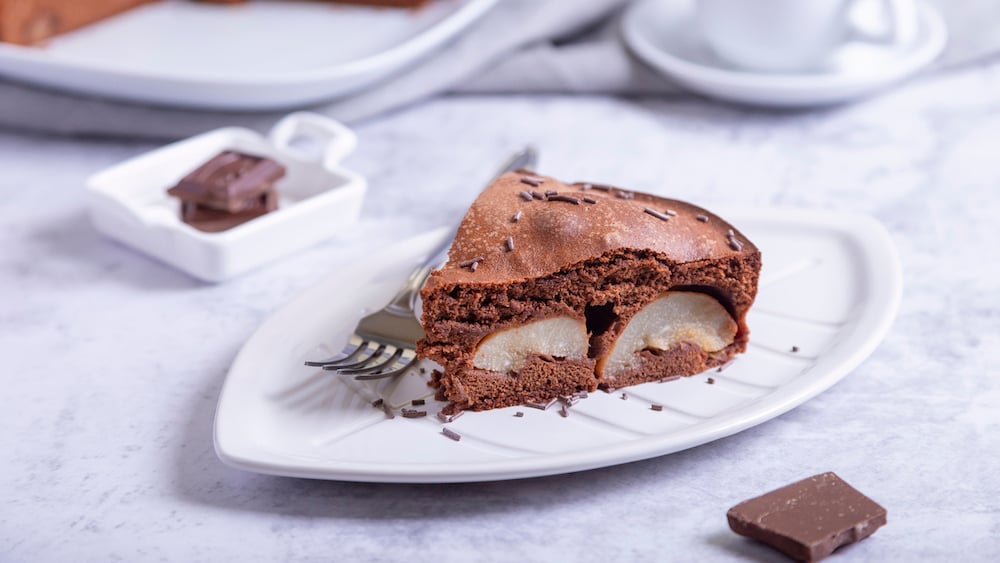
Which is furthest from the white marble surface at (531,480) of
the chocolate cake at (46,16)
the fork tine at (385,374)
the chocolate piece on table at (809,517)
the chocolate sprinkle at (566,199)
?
the chocolate sprinkle at (566,199)

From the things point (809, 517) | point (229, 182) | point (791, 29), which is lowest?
point (229, 182)

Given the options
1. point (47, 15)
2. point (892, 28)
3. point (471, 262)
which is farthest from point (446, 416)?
point (47, 15)

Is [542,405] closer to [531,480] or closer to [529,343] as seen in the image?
[529,343]

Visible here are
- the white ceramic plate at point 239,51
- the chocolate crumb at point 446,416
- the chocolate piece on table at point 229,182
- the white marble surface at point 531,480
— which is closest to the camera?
the white marble surface at point 531,480

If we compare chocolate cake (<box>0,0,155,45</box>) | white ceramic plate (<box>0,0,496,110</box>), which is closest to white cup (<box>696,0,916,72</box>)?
white ceramic plate (<box>0,0,496,110</box>)

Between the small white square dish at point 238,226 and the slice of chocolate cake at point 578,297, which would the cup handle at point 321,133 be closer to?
the small white square dish at point 238,226

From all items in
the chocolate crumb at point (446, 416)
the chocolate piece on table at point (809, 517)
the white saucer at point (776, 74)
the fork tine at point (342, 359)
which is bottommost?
the chocolate crumb at point (446, 416)
